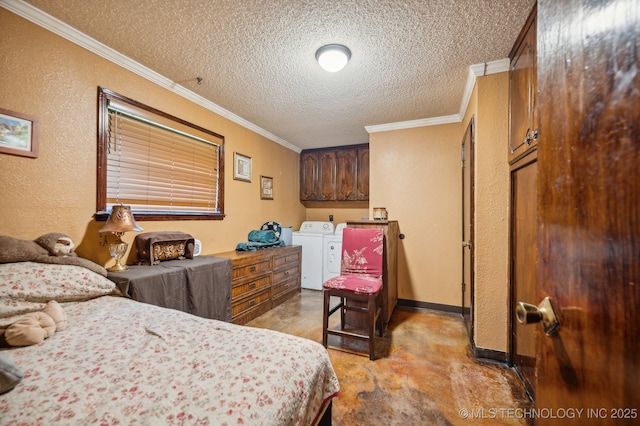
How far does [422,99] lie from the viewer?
2887 mm

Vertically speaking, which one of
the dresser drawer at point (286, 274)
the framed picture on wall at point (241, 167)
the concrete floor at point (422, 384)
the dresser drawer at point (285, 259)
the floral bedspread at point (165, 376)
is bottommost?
the concrete floor at point (422, 384)

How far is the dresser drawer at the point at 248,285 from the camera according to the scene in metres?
2.74

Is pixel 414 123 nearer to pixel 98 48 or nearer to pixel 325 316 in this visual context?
pixel 325 316

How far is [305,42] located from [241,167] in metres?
2.00

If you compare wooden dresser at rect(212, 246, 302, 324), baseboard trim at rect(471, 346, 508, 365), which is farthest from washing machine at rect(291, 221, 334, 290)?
baseboard trim at rect(471, 346, 508, 365)

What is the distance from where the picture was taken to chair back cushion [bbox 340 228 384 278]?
257 cm

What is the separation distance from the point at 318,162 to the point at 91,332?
4.15 m

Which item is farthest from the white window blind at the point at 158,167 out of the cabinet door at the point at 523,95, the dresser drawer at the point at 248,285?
the cabinet door at the point at 523,95

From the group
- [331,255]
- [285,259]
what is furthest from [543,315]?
[331,255]

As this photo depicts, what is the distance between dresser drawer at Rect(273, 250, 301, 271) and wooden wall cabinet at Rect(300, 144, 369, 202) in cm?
134

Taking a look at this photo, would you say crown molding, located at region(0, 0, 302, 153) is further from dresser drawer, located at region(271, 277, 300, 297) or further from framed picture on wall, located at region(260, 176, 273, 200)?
dresser drawer, located at region(271, 277, 300, 297)

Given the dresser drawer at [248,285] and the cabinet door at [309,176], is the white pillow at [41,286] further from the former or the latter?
the cabinet door at [309,176]

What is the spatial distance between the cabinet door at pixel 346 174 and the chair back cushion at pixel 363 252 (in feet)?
6.45

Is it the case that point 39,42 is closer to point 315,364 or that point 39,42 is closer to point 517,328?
point 315,364
